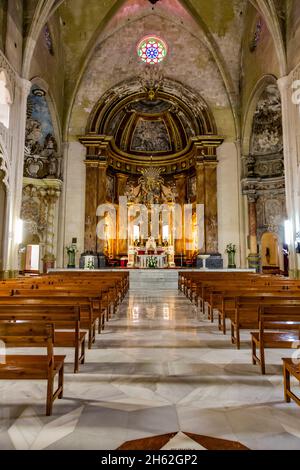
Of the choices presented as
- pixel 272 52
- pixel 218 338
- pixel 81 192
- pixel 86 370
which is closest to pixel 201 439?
pixel 86 370

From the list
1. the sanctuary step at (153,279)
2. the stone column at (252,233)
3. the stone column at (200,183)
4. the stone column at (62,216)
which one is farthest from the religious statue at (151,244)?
the stone column at (252,233)

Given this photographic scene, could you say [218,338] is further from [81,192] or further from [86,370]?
[81,192]

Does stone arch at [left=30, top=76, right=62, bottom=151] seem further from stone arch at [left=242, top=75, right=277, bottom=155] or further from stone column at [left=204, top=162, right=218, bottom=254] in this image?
stone arch at [left=242, top=75, right=277, bottom=155]

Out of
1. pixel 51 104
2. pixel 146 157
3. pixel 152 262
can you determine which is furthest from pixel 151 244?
pixel 51 104

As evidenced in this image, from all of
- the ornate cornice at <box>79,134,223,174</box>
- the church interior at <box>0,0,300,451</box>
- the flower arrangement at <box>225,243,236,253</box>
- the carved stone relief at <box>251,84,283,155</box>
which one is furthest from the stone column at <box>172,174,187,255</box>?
the carved stone relief at <box>251,84,283,155</box>

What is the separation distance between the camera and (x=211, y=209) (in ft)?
68.3

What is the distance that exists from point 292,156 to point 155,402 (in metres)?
12.5

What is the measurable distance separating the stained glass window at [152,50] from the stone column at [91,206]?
315 inches

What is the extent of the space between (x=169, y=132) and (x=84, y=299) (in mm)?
23419

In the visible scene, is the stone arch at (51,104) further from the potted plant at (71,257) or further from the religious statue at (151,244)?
the religious statue at (151,244)

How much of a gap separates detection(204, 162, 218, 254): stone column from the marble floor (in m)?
15.8

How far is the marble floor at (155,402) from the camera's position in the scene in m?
2.36

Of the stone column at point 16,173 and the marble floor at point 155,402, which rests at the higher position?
the stone column at point 16,173

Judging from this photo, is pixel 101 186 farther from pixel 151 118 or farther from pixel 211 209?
pixel 151 118
